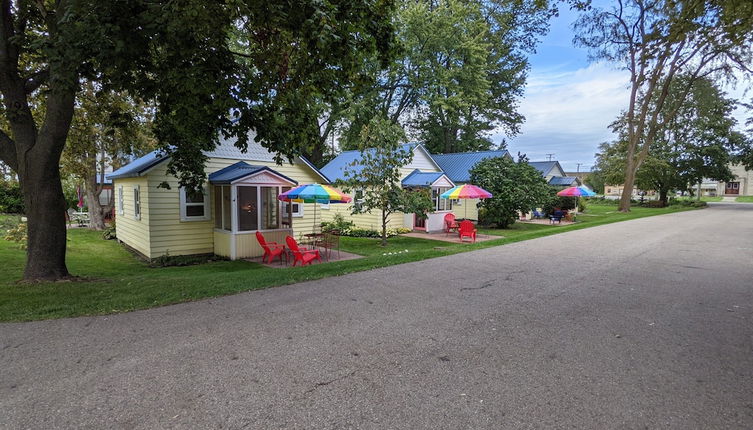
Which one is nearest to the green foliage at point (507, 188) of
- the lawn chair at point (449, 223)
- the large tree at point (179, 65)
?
the lawn chair at point (449, 223)

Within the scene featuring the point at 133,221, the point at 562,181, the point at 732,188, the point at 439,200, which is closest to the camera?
the point at 133,221

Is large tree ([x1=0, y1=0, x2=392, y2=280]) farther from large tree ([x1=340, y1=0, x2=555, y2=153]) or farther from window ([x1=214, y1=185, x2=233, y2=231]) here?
large tree ([x1=340, y1=0, x2=555, y2=153])

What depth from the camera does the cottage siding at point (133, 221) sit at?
40.4ft

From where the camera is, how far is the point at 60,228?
7496 mm

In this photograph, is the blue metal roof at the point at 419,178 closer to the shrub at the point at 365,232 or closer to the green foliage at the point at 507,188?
the shrub at the point at 365,232

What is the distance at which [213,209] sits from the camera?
522 inches

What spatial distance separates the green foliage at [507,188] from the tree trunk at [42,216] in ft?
59.7

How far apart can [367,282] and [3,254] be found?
10931 mm

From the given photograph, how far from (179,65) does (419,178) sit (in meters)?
15.1

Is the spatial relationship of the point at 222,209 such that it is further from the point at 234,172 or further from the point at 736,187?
the point at 736,187

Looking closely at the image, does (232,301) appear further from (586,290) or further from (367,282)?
(586,290)

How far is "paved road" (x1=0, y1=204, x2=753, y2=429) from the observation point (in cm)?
299

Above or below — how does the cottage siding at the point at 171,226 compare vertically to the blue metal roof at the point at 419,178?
below

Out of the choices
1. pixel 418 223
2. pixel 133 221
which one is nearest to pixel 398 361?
pixel 133 221
